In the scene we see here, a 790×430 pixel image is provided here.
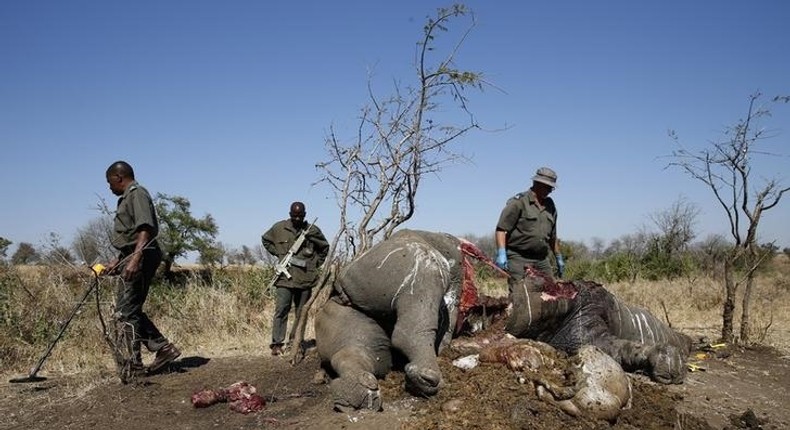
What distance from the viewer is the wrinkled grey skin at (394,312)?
4.27 metres

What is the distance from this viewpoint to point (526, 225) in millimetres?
6539

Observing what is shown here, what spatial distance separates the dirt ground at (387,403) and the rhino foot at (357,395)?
0.21ft

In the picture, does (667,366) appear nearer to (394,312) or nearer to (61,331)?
(394,312)

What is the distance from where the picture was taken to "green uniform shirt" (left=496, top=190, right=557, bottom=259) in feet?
21.4

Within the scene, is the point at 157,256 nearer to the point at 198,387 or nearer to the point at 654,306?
the point at 198,387

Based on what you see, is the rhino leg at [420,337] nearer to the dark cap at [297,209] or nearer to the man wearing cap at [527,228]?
the man wearing cap at [527,228]

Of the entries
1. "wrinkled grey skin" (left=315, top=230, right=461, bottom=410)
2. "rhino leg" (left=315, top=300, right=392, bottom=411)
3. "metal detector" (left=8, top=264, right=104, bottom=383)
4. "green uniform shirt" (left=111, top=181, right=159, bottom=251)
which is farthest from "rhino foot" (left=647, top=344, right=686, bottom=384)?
"metal detector" (left=8, top=264, right=104, bottom=383)

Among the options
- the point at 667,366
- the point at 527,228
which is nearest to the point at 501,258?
the point at 527,228

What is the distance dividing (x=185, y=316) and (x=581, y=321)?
559 centimetres

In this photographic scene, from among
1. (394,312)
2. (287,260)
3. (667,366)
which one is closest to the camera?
(394,312)

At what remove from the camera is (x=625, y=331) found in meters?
5.85

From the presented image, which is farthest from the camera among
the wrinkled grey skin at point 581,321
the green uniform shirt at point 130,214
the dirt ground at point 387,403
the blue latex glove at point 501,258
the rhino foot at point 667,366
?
the blue latex glove at point 501,258

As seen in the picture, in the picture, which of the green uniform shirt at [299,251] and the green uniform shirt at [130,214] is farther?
the green uniform shirt at [299,251]

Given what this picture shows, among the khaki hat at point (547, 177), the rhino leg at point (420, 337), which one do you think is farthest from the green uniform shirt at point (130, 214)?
the khaki hat at point (547, 177)
